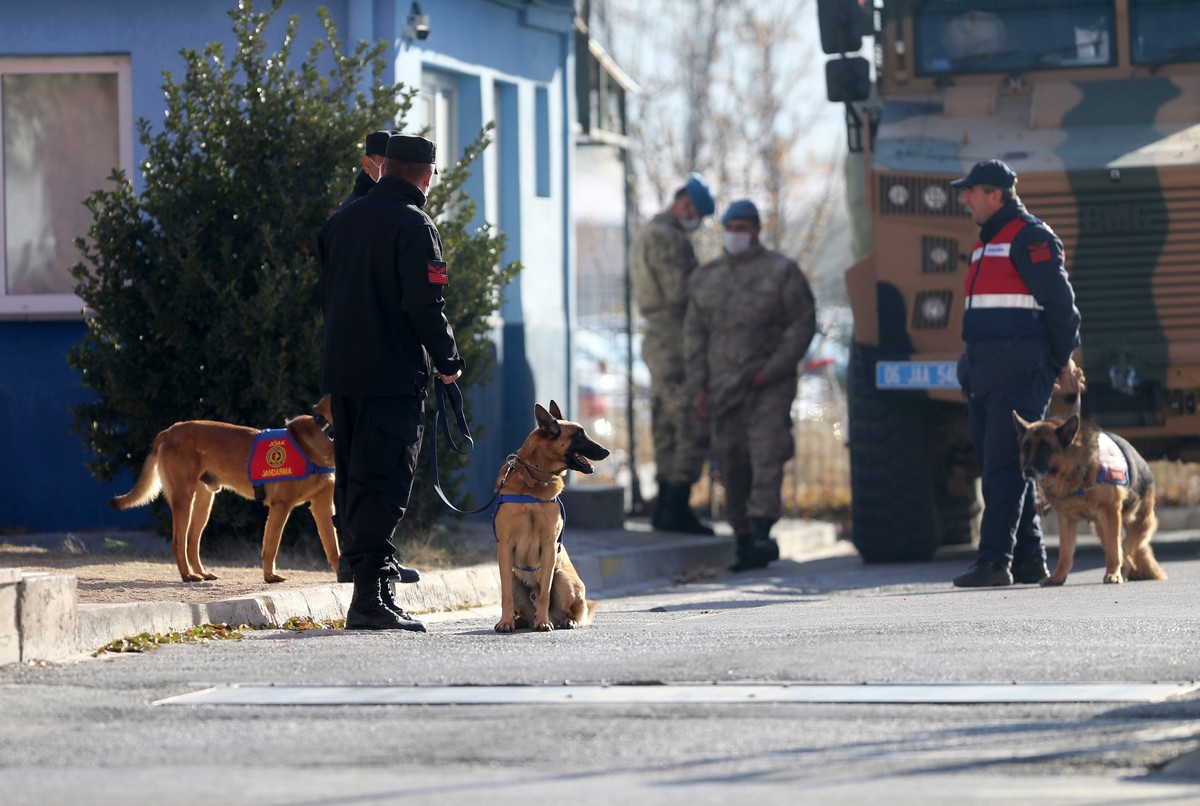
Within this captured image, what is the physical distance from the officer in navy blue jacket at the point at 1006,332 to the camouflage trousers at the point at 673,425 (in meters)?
4.01

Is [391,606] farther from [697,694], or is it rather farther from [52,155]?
[52,155]

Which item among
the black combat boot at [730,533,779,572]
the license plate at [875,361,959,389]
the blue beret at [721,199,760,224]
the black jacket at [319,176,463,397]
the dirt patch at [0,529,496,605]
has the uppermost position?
the blue beret at [721,199,760,224]

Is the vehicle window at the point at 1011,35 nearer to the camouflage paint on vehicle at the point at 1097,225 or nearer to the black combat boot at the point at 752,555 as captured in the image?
the camouflage paint on vehicle at the point at 1097,225

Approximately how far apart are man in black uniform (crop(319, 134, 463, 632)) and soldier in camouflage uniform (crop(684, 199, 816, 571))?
497 centimetres

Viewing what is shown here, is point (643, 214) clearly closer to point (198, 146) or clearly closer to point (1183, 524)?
point (1183, 524)

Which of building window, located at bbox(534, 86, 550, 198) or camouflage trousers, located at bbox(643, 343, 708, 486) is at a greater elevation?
building window, located at bbox(534, 86, 550, 198)

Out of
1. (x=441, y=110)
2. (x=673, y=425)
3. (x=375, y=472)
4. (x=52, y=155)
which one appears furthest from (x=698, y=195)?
(x=375, y=472)

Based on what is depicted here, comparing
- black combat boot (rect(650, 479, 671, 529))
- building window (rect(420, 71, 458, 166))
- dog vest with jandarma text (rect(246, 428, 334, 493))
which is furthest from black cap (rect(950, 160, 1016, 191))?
black combat boot (rect(650, 479, 671, 529))

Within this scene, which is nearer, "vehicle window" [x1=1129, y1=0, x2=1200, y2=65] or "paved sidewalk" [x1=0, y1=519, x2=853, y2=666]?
"paved sidewalk" [x1=0, y1=519, x2=853, y2=666]

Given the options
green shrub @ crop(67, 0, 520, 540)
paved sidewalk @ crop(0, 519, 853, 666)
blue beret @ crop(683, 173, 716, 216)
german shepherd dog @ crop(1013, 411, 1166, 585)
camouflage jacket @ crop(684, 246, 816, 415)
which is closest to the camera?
paved sidewalk @ crop(0, 519, 853, 666)

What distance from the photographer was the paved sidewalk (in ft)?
21.6

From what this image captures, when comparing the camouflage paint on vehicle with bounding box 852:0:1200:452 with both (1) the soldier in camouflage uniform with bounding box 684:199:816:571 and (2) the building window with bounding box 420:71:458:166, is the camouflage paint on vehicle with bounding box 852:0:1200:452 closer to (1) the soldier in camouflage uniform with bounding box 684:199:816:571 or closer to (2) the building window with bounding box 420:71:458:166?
(1) the soldier in camouflage uniform with bounding box 684:199:816:571

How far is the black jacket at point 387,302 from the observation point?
741 cm

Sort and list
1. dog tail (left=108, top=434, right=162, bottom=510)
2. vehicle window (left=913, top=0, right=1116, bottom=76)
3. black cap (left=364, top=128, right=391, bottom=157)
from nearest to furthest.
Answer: black cap (left=364, top=128, right=391, bottom=157)
dog tail (left=108, top=434, right=162, bottom=510)
vehicle window (left=913, top=0, right=1116, bottom=76)
